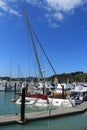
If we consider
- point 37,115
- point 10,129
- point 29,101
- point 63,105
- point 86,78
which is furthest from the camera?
point 86,78

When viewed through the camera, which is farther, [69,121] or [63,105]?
[63,105]

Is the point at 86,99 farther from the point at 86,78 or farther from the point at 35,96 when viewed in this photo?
the point at 86,78

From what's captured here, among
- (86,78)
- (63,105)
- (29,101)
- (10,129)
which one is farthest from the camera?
(86,78)

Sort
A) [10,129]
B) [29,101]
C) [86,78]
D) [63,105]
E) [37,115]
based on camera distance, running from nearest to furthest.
A: [10,129]
[37,115]
[63,105]
[29,101]
[86,78]

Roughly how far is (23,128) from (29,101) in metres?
25.9

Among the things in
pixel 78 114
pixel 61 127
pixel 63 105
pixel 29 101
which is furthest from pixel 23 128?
pixel 29 101

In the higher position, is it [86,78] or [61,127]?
[86,78]

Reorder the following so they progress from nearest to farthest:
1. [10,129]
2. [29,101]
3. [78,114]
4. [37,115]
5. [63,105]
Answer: [10,129] < [37,115] < [78,114] < [63,105] < [29,101]

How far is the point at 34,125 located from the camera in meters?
29.8

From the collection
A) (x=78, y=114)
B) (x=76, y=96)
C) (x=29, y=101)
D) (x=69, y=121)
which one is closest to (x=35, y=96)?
(x=29, y=101)

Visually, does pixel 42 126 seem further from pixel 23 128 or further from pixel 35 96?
pixel 35 96

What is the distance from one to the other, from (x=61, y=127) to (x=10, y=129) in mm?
5753

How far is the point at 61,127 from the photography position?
100.0 ft

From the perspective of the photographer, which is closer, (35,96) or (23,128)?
(23,128)
